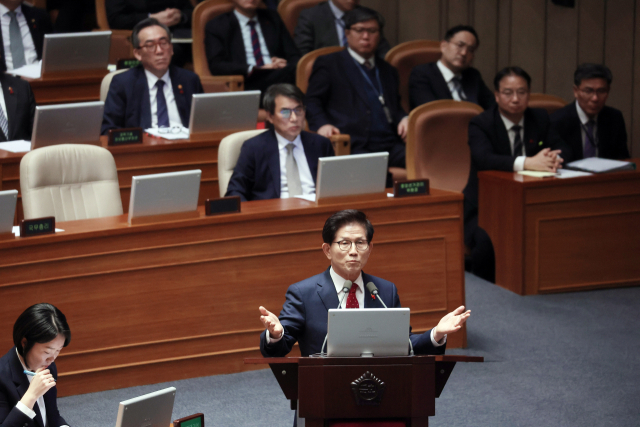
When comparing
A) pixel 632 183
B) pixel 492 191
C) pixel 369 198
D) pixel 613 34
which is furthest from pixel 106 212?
pixel 613 34

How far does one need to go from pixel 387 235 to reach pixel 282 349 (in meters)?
1.36

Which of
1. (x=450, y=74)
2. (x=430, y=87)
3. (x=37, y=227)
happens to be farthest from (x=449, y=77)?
(x=37, y=227)

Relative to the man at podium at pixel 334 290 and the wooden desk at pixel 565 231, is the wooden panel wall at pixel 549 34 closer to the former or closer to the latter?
the wooden desk at pixel 565 231

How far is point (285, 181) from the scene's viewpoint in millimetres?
3963

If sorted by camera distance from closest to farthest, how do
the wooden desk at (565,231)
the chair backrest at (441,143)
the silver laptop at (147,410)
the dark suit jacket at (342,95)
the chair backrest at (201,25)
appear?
1. the silver laptop at (147,410)
2. the wooden desk at (565,231)
3. the chair backrest at (441,143)
4. the dark suit jacket at (342,95)
5. the chair backrest at (201,25)

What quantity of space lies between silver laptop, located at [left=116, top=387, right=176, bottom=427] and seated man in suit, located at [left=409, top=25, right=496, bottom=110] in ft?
11.5

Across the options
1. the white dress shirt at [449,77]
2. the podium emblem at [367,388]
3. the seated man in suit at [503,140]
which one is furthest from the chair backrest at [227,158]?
the podium emblem at [367,388]

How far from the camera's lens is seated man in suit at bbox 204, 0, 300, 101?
17.8 feet

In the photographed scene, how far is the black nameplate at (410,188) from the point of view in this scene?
358 centimetres

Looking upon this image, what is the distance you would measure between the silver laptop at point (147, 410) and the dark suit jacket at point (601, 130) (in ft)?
10.7

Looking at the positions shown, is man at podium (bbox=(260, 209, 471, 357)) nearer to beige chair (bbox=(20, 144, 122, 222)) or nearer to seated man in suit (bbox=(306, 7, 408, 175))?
beige chair (bbox=(20, 144, 122, 222))

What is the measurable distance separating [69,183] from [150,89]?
132cm

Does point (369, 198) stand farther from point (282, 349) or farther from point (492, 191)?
point (282, 349)

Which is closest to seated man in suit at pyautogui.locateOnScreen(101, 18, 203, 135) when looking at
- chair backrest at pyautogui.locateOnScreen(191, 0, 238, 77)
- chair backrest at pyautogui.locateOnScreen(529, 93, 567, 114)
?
chair backrest at pyautogui.locateOnScreen(191, 0, 238, 77)
